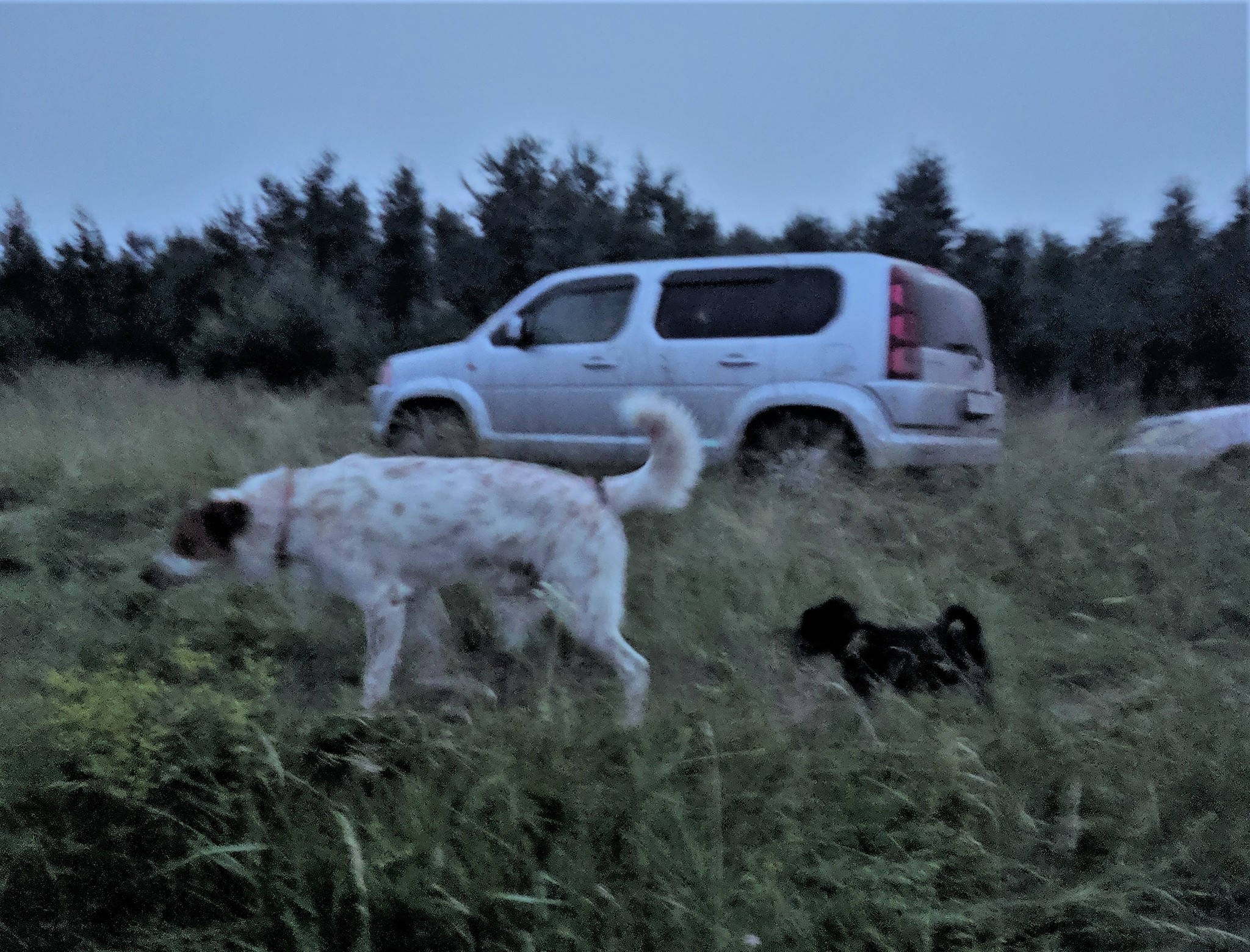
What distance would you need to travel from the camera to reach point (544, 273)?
802 cm

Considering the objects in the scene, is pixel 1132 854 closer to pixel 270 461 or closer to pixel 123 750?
pixel 123 750

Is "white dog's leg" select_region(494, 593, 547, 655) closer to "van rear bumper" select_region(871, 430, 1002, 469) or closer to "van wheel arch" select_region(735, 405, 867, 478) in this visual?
"van wheel arch" select_region(735, 405, 867, 478)

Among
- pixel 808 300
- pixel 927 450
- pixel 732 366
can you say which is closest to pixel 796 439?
pixel 732 366

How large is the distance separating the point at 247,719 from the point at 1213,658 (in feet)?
12.4

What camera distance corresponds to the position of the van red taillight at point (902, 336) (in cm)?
545

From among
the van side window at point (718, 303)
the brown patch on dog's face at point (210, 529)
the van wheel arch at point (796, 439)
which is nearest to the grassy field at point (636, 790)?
the brown patch on dog's face at point (210, 529)

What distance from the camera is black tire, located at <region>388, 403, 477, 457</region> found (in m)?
6.44

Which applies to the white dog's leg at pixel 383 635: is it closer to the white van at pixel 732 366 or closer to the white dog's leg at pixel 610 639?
the white dog's leg at pixel 610 639

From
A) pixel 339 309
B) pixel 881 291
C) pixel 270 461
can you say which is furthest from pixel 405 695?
pixel 339 309

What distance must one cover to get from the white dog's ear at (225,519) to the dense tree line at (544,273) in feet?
14.6

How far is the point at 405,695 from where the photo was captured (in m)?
3.45

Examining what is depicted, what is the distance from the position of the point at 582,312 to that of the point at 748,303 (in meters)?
1.29

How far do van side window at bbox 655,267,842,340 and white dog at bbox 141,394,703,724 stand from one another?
2.41 m

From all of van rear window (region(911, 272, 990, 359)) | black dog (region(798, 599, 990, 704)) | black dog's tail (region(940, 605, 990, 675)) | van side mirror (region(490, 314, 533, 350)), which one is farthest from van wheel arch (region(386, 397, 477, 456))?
black dog's tail (region(940, 605, 990, 675))
